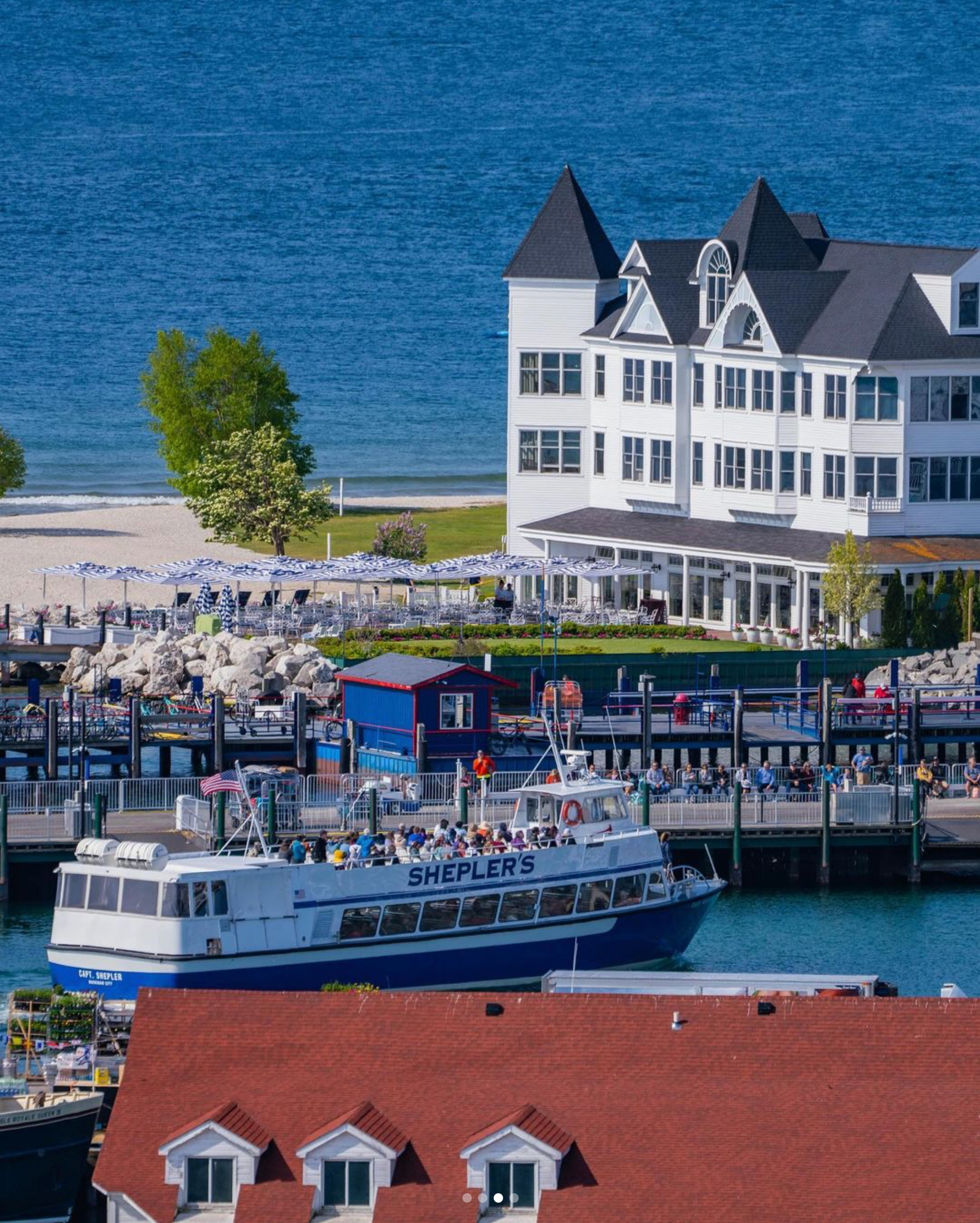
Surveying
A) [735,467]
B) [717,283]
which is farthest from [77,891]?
[717,283]

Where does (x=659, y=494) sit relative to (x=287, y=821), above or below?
above

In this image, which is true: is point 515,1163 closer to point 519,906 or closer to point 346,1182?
point 346,1182

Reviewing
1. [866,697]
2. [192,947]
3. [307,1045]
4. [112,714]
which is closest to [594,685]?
[866,697]

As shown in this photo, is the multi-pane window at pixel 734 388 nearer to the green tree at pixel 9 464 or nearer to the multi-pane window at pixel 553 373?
the multi-pane window at pixel 553 373

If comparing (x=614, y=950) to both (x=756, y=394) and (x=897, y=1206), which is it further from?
(x=756, y=394)

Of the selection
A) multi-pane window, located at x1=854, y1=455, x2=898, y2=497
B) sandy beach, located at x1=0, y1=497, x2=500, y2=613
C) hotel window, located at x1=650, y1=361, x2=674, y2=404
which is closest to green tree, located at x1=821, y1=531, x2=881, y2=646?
multi-pane window, located at x1=854, y1=455, x2=898, y2=497

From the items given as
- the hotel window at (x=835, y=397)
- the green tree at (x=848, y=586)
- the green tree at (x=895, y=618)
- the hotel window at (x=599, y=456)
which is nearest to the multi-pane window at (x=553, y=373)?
the hotel window at (x=599, y=456)

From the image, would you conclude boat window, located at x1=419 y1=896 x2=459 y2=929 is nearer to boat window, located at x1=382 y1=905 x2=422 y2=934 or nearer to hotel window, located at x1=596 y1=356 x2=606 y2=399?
boat window, located at x1=382 y1=905 x2=422 y2=934
